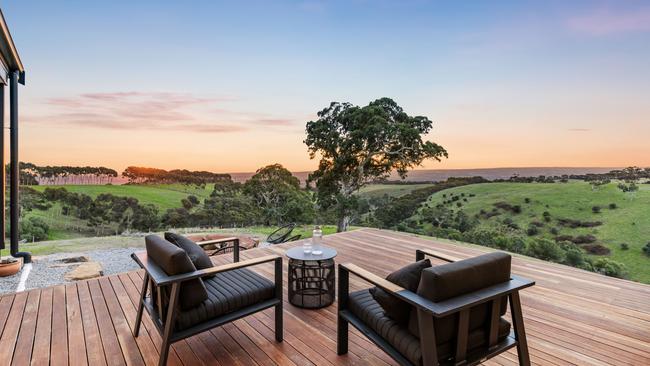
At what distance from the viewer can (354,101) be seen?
10.8 m

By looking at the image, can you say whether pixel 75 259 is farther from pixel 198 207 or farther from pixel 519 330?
pixel 519 330

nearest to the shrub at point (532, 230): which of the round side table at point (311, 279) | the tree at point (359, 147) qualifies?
the tree at point (359, 147)

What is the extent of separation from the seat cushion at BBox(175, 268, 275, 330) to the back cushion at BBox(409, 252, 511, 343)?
123 centimetres

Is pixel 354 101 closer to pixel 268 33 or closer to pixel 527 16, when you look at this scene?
pixel 268 33

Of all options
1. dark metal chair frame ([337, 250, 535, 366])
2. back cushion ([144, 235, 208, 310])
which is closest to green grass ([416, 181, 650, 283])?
dark metal chair frame ([337, 250, 535, 366])

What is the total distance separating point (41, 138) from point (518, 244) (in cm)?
1127

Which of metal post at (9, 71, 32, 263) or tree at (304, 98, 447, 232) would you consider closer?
metal post at (9, 71, 32, 263)

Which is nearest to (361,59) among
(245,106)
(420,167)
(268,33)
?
(268,33)

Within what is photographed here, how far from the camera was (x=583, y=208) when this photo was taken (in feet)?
26.8

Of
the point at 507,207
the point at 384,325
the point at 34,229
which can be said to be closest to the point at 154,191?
the point at 34,229

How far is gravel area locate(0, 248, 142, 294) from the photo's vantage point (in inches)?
160

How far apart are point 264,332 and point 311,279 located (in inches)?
30.7

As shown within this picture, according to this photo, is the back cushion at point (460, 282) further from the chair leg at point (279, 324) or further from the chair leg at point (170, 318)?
the chair leg at point (170, 318)

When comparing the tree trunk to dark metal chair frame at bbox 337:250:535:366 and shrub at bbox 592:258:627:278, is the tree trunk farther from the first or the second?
dark metal chair frame at bbox 337:250:535:366
